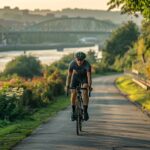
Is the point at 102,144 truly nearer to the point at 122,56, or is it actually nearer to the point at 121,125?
the point at 121,125

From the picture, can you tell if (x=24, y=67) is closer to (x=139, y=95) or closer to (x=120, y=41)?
(x=120, y=41)

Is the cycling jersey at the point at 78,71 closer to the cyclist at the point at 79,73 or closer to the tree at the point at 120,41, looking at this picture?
the cyclist at the point at 79,73

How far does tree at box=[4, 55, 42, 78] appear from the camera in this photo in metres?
104

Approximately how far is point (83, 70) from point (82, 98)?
1122 mm

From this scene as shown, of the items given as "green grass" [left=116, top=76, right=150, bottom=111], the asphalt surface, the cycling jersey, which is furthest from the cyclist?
"green grass" [left=116, top=76, right=150, bottom=111]

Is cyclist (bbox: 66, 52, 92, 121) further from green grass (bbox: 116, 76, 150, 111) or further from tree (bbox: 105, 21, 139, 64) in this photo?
tree (bbox: 105, 21, 139, 64)

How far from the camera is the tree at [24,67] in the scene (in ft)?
340

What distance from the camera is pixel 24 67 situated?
346 ft

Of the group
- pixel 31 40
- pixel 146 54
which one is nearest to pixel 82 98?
pixel 146 54

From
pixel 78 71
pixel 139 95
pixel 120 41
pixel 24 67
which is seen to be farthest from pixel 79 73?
pixel 120 41

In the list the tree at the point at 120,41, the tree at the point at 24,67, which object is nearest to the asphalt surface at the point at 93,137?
the tree at the point at 24,67

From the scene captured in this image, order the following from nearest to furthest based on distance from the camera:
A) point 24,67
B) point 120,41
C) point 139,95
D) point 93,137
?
point 93,137, point 139,95, point 24,67, point 120,41

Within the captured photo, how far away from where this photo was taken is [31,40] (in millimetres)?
189500

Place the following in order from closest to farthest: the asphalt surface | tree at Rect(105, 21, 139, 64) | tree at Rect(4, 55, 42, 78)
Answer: the asphalt surface, tree at Rect(4, 55, 42, 78), tree at Rect(105, 21, 139, 64)
